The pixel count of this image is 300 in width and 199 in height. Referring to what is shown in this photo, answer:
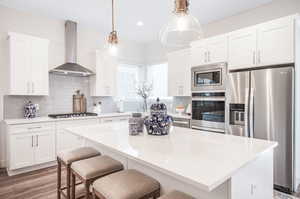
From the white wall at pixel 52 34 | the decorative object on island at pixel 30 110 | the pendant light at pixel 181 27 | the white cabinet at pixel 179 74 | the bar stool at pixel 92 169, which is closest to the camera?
the bar stool at pixel 92 169

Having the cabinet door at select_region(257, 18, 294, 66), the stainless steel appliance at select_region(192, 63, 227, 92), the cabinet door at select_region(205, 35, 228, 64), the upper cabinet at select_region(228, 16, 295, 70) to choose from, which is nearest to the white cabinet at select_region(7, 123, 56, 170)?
the stainless steel appliance at select_region(192, 63, 227, 92)

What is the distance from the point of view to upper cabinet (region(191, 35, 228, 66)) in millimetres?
3209

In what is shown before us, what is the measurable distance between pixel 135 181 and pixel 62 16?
3.82 m

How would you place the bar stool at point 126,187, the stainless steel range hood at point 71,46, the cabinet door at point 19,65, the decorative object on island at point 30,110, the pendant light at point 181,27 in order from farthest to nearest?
the stainless steel range hood at point 71,46 → the decorative object on island at point 30,110 → the cabinet door at point 19,65 → the pendant light at point 181,27 → the bar stool at point 126,187

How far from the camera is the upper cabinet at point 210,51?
321 centimetres

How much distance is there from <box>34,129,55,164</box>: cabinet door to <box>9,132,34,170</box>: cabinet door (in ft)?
0.25

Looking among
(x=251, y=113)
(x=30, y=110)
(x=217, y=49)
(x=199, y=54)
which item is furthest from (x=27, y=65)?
(x=251, y=113)

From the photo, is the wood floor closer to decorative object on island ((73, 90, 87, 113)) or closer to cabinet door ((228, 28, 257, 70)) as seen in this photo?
decorative object on island ((73, 90, 87, 113))

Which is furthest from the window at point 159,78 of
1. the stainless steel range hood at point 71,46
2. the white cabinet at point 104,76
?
the stainless steel range hood at point 71,46

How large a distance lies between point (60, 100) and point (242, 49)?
3.82m

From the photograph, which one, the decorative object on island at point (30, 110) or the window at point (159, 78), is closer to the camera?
the decorative object on island at point (30, 110)

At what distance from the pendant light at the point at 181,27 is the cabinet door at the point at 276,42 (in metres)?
1.25

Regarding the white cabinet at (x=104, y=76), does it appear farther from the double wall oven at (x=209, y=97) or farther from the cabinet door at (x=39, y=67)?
the double wall oven at (x=209, y=97)

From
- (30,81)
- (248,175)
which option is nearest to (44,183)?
(30,81)
